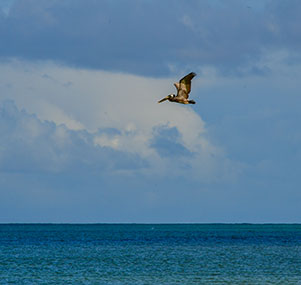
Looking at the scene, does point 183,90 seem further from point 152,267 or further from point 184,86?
point 152,267

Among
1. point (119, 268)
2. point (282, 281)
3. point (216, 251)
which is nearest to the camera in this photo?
point (282, 281)

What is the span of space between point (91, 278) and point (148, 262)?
13.9 meters

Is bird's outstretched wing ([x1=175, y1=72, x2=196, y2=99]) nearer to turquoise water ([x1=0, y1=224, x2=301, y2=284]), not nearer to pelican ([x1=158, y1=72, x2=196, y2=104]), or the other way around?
pelican ([x1=158, y1=72, x2=196, y2=104])

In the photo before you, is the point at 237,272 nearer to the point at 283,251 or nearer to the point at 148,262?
the point at 148,262

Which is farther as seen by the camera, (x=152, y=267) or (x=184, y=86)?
(x=152, y=267)

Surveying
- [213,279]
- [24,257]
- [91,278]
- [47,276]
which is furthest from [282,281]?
[24,257]

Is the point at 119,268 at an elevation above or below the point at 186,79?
below

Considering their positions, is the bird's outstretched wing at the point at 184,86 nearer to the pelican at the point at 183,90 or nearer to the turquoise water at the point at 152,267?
the pelican at the point at 183,90

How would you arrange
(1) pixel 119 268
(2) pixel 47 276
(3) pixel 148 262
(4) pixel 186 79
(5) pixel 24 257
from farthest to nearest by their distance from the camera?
(5) pixel 24 257, (3) pixel 148 262, (1) pixel 119 268, (2) pixel 47 276, (4) pixel 186 79

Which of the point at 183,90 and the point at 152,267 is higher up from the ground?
the point at 183,90

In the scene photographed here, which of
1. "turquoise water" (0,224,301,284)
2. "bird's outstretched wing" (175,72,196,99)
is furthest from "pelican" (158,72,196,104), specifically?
"turquoise water" (0,224,301,284)

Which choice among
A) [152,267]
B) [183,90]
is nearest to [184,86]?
[183,90]

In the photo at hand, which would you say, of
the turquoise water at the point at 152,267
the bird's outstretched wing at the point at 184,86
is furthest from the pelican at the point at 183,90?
the turquoise water at the point at 152,267

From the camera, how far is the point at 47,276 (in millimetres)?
55844
